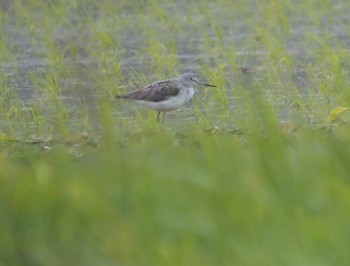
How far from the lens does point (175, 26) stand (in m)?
12.3

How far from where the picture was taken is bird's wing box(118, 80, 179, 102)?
8.49 meters

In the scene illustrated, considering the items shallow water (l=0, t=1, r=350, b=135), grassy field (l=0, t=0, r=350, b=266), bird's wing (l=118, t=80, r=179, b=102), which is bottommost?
shallow water (l=0, t=1, r=350, b=135)

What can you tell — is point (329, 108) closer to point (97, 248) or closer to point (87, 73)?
point (87, 73)

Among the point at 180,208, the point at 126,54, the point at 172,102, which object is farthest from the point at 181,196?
the point at 126,54

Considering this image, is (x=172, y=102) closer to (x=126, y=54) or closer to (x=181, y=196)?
(x=126, y=54)

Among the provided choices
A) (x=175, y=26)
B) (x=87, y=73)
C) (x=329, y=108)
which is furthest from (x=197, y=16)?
(x=329, y=108)

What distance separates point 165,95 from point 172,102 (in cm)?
7

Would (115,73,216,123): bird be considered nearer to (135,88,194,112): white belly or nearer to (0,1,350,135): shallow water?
(135,88,194,112): white belly

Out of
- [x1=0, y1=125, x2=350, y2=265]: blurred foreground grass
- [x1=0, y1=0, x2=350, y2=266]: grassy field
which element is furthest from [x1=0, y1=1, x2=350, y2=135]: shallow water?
[x1=0, y1=125, x2=350, y2=265]: blurred foreground grass

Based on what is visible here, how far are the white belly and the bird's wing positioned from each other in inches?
1.0

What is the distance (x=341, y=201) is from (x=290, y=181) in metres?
0.26

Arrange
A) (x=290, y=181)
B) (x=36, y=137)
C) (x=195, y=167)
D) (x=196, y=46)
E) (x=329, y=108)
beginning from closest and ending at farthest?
(x=290, y=181)
(x=195, y=167)
(x=36, y=137)
(x=329, y=108)
(x=196, y=46)

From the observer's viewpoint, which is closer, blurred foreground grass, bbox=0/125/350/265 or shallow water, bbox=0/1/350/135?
blurred foreground grass, bbox=0/125/350/265

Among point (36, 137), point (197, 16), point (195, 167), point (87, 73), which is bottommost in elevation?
point (197, 16)
